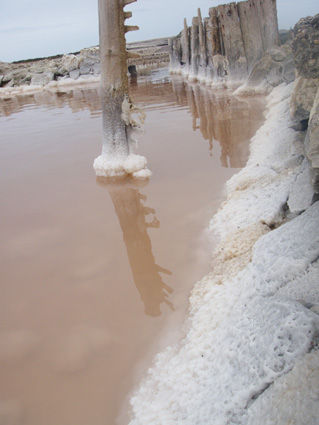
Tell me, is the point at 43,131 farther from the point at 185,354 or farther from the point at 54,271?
the point at 185,354

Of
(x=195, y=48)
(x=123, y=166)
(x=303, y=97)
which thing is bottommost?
(x=123, y=166)

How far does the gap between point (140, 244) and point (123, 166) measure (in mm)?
2063

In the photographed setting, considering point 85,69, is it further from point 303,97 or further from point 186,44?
point 303,97

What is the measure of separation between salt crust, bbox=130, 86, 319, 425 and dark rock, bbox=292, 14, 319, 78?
1.81m

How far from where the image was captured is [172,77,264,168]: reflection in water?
597 cm

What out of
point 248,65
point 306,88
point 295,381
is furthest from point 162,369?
point 248,65

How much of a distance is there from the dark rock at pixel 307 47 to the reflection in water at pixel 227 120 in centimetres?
155

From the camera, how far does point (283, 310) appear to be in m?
1.82

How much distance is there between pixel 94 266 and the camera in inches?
134

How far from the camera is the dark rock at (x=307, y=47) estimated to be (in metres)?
4.05

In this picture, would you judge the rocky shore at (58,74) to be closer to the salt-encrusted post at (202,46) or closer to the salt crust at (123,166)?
the salt-encrusted post at (202,46)

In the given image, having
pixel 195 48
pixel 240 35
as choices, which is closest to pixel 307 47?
pixel 240 35

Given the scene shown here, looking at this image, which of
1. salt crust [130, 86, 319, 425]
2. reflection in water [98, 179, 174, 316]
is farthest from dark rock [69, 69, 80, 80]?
salt crust [130, 86, 319, 425]

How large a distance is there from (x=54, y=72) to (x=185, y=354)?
88.8 ft
